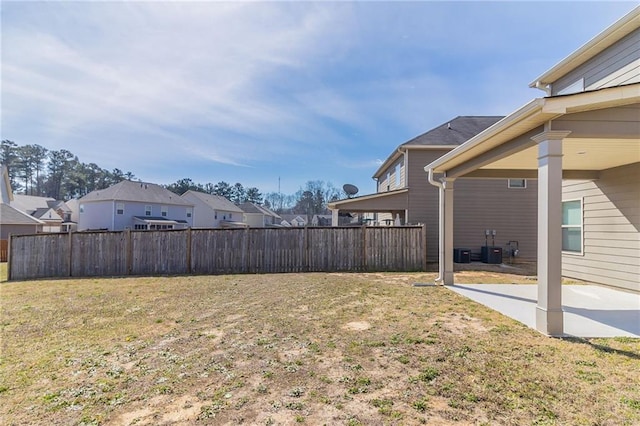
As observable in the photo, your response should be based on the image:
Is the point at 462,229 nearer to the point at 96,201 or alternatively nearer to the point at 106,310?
the point at 106,310

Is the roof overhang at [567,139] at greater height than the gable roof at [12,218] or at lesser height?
greater

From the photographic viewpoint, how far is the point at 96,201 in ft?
88.6

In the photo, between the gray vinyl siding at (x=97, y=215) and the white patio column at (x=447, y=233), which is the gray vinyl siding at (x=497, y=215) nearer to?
the white patio column at (x=447, y=233)

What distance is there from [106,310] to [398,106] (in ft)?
43.4

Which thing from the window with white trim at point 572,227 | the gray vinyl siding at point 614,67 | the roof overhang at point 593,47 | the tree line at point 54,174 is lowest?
the window with white trim at point 572,227

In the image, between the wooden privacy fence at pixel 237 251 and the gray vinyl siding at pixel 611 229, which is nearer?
the gray vinyl siding at pixel 611 229

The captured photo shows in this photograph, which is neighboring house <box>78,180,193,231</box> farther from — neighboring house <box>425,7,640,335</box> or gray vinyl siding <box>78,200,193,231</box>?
neighboring house <box>425,7,640,335</box>

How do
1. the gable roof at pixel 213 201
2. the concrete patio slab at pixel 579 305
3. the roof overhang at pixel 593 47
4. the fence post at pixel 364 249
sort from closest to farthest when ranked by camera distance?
the concrete patio slab at pixel 579 305
the roof overhang at pixel 593 47
the fence post at pixel 364 249
the gable roof at pixel 213 201

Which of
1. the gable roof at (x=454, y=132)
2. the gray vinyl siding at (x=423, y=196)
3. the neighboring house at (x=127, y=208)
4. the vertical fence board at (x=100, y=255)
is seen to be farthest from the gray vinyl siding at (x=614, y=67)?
the neighboring house at (x=127, y=208)

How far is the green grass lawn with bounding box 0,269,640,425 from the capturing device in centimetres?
230

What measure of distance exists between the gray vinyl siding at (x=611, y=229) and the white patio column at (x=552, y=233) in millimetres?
4072

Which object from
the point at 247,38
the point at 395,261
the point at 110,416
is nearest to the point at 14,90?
the point at 247,38

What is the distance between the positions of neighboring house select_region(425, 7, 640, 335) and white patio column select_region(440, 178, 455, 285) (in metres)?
0.02

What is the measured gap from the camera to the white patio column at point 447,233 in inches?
293
